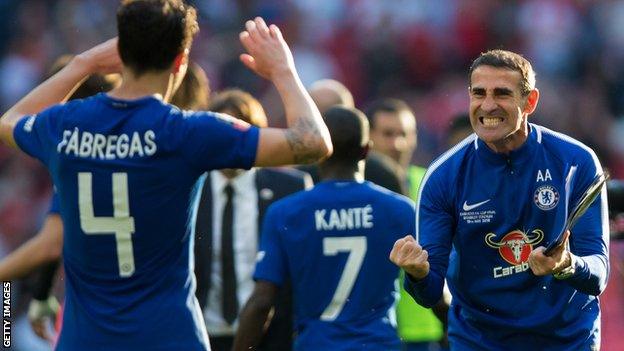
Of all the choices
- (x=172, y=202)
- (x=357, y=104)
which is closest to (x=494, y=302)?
(x=172, y=202)

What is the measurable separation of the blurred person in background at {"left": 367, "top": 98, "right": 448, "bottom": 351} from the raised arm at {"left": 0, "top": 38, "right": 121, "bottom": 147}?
4.81 meters

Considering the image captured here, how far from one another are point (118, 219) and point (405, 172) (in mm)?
6606

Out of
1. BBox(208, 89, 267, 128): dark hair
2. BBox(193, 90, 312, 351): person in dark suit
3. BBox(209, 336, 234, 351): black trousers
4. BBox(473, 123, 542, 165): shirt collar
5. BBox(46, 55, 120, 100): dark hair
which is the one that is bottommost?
BBox(209, 336, 234, 351): black trousers

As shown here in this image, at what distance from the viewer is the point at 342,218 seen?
7766 mm

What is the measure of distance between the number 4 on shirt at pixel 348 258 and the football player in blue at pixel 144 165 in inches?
90.3

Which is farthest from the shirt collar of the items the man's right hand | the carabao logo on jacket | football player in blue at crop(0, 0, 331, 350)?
football player in blue at crop(0, 0, 331, 350)

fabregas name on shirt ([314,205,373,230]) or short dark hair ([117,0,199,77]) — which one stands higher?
short dark hair ([117,0,199,77])

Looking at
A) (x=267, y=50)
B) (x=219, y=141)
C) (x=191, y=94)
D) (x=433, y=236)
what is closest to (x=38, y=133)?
(x=219, y=141)

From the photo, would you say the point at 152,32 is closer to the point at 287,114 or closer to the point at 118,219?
the point at 287,114

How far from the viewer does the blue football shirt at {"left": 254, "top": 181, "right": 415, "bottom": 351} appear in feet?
25.4

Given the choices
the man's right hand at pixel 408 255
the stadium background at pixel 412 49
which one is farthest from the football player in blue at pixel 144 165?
the stadium background at pixel 412 49

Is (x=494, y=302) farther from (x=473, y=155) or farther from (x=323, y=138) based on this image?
(x=323, y=138)

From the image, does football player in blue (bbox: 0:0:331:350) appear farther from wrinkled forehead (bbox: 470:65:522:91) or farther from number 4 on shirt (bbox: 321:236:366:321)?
number 4 on shirt (bbox: 321:236:366:321)

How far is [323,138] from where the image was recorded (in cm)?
545
